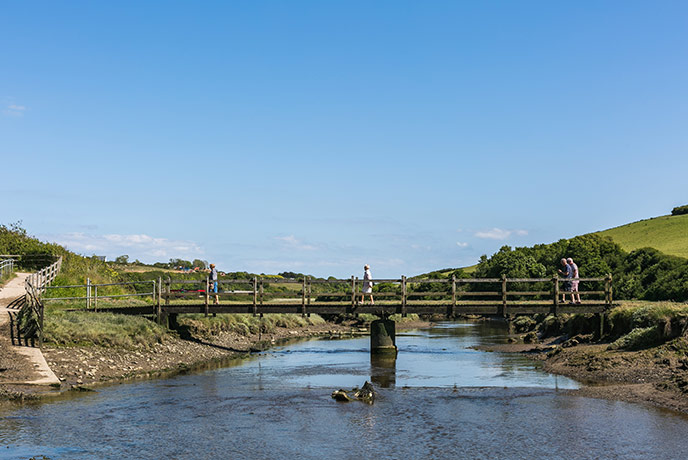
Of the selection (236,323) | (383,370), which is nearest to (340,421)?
(383,370)

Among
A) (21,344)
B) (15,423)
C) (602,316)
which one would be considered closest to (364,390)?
(15,423)

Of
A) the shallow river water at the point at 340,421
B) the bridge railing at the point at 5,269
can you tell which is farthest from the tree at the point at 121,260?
the shallow river water at the point at 340,421

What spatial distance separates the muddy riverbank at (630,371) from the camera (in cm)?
1966

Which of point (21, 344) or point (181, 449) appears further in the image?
point (21, 344)

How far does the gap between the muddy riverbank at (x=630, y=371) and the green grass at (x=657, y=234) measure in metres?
70.1

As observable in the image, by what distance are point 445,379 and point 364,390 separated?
5216mm

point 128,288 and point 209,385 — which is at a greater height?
point 128,288

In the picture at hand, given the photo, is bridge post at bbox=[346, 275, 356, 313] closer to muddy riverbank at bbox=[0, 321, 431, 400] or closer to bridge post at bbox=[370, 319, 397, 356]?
bridge post at bbox=[370, 319, 397, 356]

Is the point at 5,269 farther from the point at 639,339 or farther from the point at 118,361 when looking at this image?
the point at 639,339

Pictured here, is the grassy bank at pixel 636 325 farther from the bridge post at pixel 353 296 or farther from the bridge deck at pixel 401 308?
the bridge post at pixel 353 296

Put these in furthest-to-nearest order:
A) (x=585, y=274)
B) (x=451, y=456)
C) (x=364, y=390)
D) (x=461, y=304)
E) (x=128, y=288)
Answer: (x=585, y=274), (x=128, y=288), (x=461, y=304), (x=364, y=390), (x=451, y=456)

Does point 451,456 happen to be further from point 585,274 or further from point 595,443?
point 585,274

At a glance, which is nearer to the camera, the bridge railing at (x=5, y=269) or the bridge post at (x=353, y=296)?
the bridge post at (x=353, y=296)

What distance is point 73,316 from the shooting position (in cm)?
3048
